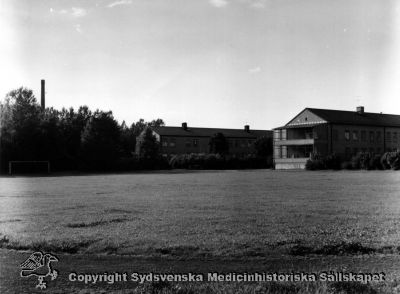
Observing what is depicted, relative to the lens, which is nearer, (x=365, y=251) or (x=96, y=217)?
(x=365, y=251)

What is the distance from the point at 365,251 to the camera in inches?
461

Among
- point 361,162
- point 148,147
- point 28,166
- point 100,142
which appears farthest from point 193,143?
point 361,162

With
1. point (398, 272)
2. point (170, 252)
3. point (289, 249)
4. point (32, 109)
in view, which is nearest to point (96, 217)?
point (170, 252)

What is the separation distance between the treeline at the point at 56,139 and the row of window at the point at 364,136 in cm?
3539

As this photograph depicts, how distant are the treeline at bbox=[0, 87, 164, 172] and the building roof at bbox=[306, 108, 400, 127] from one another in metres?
32.8

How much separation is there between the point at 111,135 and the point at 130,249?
75.2 m

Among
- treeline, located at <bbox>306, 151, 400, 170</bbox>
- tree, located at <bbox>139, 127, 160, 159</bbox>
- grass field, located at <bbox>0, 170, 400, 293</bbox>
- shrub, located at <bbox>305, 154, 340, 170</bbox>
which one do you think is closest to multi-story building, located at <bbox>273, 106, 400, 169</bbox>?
shrub, located at <bbox>305, 154, 340, 170</bbox>

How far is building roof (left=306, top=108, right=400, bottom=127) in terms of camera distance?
84.6m

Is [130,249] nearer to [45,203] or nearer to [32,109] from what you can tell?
[45,203]

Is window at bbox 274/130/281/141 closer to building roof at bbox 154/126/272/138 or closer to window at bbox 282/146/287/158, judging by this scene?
window at bbox 282/146/287/158

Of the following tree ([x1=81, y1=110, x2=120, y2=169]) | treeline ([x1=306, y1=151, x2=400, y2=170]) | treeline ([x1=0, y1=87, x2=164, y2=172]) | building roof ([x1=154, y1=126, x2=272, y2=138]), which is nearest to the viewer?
treeline ([x1=306, y1=151, x2=400, y2=170])

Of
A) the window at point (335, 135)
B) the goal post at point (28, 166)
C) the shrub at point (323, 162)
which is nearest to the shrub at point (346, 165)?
the shrub at point (323, 162)

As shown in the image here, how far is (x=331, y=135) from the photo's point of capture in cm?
8225

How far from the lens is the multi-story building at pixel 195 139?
109375mm
